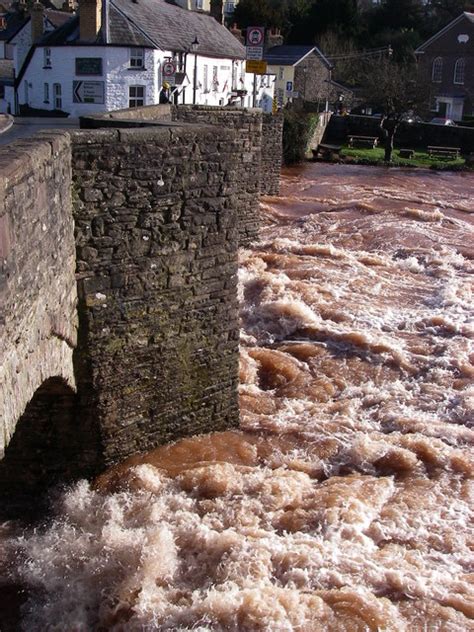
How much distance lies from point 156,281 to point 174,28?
25052 mm

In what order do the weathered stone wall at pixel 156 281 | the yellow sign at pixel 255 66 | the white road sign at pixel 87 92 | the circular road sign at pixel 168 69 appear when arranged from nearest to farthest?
1. the weathered stone wall at pixel 156 281
2. the yellow sign at pixel 255 66
3. the circular road sign at pixel 168 69
4. the white road sign at pixel 87 92

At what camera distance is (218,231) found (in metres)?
8.33

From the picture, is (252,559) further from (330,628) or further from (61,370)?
(61,370)

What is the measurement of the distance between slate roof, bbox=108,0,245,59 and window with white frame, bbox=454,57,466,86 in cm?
2108

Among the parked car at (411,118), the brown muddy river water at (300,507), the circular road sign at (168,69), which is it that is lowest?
the brown muddy river water at (300,507)

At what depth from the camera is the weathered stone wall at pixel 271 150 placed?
22.2 meters

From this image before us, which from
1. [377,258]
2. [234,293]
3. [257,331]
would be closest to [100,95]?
[377,258]

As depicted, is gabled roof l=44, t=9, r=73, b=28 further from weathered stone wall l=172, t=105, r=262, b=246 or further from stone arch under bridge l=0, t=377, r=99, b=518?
stone arch under bridge l=0, t=377, r=99, b=518

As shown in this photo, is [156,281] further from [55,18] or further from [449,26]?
[449,26]

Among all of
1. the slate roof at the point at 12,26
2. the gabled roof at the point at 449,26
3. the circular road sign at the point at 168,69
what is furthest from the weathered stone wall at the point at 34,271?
the gabled roof at the point at 449,26

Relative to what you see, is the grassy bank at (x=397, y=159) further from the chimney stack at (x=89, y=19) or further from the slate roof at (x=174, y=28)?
the chimney stack at (x=89, y=19)

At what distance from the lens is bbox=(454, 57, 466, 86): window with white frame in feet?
167

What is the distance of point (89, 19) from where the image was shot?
27469mm

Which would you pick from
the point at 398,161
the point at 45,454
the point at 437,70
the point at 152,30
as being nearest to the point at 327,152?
the point at 398,161
